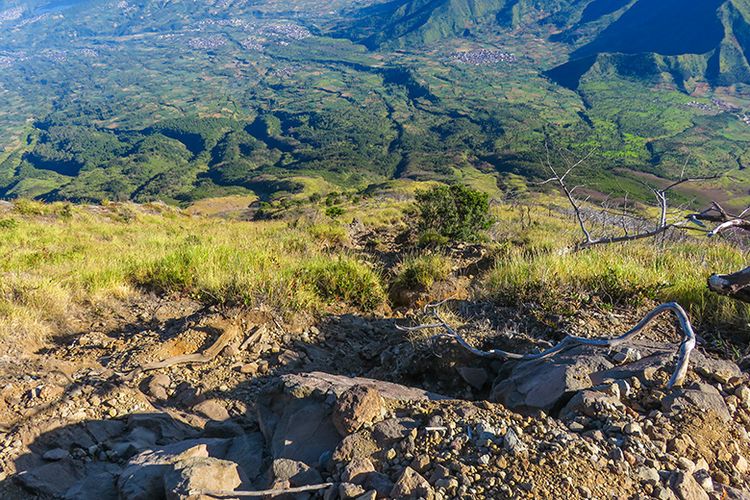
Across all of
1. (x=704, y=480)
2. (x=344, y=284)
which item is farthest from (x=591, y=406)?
(x=344, y=284)

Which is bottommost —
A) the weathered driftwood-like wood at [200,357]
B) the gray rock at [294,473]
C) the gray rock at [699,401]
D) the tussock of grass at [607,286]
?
the tussock of grass at [607,286]

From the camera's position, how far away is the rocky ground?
1883 millimetres

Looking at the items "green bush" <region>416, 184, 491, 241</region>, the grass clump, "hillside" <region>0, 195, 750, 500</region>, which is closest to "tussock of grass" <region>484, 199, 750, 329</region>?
"hillside" <region>0, 195, 750, 500</region>

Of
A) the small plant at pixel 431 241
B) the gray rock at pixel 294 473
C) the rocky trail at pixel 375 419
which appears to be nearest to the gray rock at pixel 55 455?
the rocky trail at pixel 375 419

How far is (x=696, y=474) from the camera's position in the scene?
6.34 ft

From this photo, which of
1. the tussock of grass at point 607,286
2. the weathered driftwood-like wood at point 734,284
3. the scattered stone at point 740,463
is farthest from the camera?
the tussock of grass at point 607,286

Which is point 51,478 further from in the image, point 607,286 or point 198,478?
point 607,286

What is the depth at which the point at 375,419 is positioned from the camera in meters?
2.33

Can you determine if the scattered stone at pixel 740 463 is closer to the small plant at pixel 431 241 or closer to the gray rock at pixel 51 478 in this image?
the gray rock at pixel 51 478

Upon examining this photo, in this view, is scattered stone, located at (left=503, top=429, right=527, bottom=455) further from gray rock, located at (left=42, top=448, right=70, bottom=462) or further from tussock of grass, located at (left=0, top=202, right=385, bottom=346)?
tussock of grass, located at (left=0, top=202, right=385, bottom=346)

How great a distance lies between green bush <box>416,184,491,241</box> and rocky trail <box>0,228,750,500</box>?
753cm

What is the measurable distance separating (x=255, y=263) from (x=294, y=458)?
4.24m

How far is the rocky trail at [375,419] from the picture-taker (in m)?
1.89

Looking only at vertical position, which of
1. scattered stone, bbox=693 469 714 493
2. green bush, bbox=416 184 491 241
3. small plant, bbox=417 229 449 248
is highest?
scattered stone, bbox=693 469 714 493
